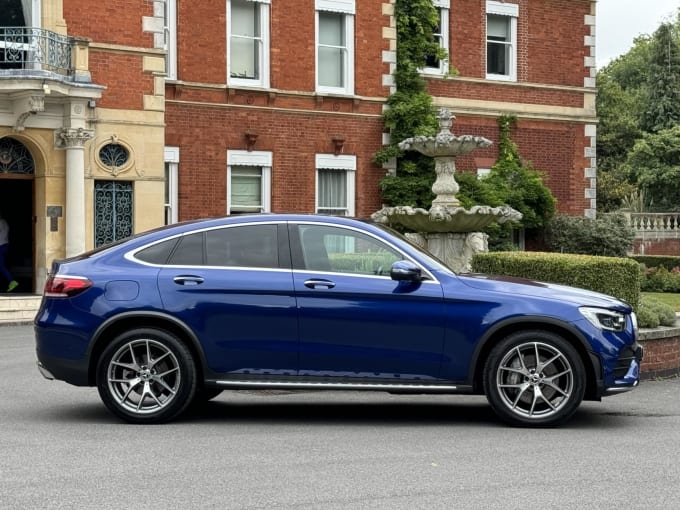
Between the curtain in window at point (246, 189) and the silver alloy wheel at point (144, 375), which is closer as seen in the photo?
the silver alloy wheel at point (144, 375)

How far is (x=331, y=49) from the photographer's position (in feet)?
91.2

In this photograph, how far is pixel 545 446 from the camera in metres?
8.32

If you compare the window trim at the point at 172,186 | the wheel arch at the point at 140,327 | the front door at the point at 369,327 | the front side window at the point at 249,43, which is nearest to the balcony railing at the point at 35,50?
the window trim at the point at 172,186

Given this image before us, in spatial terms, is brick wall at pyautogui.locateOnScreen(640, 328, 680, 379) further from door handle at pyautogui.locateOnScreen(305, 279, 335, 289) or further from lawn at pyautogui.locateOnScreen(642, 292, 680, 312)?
lawn at pyautogui.locateOnScreen(642, 292, 680, 312)

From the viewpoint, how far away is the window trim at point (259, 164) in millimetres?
26438

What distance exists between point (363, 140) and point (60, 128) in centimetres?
812

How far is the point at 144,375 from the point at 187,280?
0.79 m

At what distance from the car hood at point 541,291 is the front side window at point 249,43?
17952 mm

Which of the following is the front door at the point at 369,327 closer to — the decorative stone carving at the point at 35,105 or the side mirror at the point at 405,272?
the side mirror at the point at 405,272

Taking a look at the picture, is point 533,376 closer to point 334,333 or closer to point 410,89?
point 334,333

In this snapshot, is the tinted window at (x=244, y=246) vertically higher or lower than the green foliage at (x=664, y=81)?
lower

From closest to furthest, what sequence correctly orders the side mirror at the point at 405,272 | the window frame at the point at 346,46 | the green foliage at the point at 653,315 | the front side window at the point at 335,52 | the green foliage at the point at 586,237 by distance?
the side mirror at the point at 405,272 → the green foliage at the point at 653,315 → the window frame at the point at 346,46 → the front side window at the point at 335,52 → the green foliage at the point at 586,237

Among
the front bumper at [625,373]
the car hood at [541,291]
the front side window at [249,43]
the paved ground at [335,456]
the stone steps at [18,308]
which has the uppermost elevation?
the front side window at [249,43]

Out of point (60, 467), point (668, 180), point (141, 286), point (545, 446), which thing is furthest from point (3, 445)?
point (668, 180)
